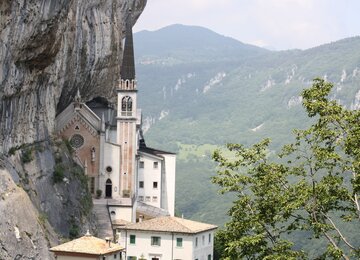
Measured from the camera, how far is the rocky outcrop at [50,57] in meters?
57.6

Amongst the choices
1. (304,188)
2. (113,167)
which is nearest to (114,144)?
(113,167)

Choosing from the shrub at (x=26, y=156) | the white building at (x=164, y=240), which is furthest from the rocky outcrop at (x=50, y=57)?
the white building at (x=164, y=240)

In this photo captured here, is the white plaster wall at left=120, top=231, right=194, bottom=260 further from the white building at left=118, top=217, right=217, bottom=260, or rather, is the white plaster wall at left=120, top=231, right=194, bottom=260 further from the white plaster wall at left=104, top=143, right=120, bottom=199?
the white plaster wall at left=104, top=143, right=120, bottom=199

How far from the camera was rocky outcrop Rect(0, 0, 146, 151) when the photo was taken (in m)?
57.6

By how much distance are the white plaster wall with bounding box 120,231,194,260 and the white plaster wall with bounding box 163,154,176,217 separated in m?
27.6

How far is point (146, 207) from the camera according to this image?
93875 millimetres

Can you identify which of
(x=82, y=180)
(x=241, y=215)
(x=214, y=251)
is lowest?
(x=214, y=251)

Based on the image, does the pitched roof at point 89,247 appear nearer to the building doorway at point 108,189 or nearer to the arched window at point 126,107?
the building doorway at point 108,189

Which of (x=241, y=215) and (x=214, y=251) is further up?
(x=241, y=215)

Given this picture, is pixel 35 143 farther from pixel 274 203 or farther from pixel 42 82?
pixel 274 203

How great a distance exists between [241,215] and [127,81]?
64193 mm

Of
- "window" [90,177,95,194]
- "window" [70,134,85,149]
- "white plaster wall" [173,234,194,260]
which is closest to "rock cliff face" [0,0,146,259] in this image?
"window" [70,134,85,149]

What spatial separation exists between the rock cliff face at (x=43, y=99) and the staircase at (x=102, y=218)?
1.93 metres

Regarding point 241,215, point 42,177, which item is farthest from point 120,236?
point 241,215
